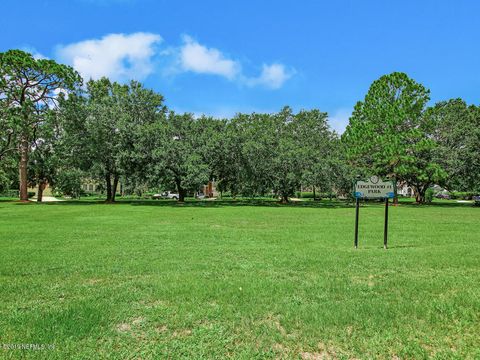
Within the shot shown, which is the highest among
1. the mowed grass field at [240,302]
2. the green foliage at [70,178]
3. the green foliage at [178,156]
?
the green foliage at [178,156]

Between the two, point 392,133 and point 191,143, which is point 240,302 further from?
point 392,133

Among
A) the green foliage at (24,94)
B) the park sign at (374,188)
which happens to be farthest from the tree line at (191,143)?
the park sign at (374,188)

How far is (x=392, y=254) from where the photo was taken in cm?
796

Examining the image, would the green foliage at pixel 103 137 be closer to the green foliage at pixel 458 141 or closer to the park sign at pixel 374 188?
the park sign at pixel 374 188

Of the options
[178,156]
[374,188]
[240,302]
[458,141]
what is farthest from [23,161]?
[458,141]

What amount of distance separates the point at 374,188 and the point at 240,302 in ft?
18.3

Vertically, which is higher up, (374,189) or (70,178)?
(374,189)

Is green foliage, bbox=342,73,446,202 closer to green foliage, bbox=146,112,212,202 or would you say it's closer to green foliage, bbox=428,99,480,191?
green foliage, bbox=428,99,480,191

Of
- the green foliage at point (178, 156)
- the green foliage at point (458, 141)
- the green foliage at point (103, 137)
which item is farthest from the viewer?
the green foliage at point (458, 141)

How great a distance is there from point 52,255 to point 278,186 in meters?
29.3

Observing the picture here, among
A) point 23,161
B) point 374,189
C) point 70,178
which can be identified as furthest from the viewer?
point 70,178

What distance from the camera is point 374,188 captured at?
29.0ft

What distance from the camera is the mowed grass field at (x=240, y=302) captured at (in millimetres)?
3463

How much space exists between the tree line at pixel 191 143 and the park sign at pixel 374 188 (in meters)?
22.1
